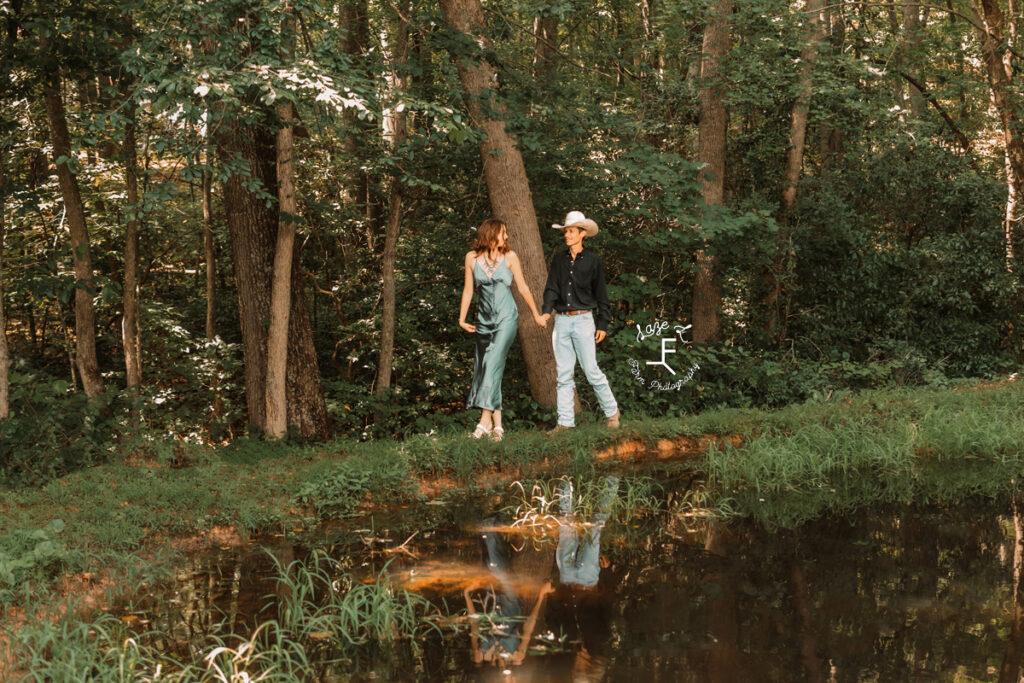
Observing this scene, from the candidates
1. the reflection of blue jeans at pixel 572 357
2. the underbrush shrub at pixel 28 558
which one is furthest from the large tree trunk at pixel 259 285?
the underbrush shrub at pixel 28 558

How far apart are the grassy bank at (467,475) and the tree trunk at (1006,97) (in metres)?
5.57

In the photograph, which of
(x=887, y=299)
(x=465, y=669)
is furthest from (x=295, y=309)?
(x=887, y=299)

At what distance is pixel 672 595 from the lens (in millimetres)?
5082

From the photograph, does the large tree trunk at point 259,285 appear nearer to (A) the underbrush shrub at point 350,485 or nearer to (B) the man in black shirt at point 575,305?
(A) the underbrush shrub at point 350,485

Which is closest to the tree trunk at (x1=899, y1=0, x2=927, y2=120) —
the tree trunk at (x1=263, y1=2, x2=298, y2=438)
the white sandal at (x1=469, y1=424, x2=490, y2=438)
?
the white sandal at (x1=469, y1=424, x2=490, y2=438)

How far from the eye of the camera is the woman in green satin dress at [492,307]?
8.79 m

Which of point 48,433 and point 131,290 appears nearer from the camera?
point 48,433

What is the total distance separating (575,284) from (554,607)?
4.43 metres

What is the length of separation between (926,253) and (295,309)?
1056cm

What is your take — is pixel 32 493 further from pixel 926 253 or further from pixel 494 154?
pixel 926 253

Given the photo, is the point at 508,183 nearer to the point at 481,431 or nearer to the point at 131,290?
the point at 481,431

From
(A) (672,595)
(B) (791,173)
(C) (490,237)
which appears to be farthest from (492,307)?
(B) (791,173)

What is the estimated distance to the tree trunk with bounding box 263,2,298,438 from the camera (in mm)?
9547

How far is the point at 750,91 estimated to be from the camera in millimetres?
12898
